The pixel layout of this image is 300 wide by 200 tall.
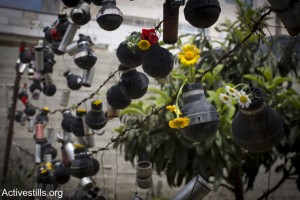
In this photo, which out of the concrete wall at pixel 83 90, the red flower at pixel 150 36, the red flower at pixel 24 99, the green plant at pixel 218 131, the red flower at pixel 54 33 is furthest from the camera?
the concrete wall at pixel 83 90

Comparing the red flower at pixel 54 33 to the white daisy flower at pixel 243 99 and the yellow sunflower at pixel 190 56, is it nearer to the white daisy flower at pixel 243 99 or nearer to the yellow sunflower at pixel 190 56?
the yellow sunflower at pixel 190 56

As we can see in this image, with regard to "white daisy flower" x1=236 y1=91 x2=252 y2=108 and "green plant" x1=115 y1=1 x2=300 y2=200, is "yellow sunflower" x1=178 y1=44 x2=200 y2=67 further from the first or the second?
"green plant" x1=115 y1=1 x2=300 y2=200

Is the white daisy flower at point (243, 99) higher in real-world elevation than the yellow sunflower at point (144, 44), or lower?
lower

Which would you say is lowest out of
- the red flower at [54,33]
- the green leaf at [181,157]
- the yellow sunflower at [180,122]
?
the green leaf at [181,157]

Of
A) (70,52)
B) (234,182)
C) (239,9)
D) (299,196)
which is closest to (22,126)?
(70,52)

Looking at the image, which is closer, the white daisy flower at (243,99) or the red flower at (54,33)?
the white daisy flower at (243,99)

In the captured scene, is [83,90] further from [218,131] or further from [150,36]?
[150,36]

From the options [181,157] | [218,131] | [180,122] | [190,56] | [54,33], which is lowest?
[181,157]

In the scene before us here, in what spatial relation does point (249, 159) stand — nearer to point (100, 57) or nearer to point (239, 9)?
point (239, 9)

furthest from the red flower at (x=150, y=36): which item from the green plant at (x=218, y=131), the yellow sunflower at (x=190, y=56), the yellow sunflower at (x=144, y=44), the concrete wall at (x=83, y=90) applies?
the concrete wall at (x=83, y=90)

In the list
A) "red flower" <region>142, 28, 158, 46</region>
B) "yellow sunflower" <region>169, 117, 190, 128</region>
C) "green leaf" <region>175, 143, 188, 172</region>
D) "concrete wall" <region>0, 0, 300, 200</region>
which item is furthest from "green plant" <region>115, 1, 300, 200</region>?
"yellow sunflower" <region>169, 117, 190, 128</region>

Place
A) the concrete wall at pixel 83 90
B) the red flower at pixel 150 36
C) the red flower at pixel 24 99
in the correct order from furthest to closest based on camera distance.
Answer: the concrete wall at pixel 83 90 < the red flower at pixel 24 99 < the red flower at pixel 150 36

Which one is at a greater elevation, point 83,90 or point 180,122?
point 83,90

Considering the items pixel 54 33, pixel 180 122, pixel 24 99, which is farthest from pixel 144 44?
pixel 24 99
